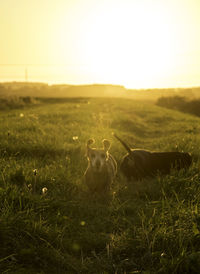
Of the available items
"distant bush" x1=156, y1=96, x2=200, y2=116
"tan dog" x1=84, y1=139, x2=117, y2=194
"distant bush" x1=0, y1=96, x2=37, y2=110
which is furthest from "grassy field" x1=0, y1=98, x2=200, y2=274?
"distant bush" x1=156, y1=96, x2=200, y2=116

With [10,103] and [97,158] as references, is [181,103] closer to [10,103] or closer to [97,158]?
[10,103]

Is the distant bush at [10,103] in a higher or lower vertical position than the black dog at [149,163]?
higher

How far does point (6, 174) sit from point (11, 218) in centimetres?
185

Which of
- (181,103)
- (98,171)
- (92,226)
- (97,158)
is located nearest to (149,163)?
(98,171)

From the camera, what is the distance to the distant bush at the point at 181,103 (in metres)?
30.8

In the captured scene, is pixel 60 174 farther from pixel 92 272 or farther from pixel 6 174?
pixel 92 272

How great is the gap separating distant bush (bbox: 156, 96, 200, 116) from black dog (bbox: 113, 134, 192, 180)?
24.1 meters

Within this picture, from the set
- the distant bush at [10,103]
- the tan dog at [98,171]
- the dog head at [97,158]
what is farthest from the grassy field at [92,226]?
the distant bush at [10,103]

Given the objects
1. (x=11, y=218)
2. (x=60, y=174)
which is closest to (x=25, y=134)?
(x=60, y=174)

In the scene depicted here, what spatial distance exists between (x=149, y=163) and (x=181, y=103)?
27.9 metres

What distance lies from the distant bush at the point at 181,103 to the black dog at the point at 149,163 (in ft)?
79.1

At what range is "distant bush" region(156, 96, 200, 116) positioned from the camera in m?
30.8

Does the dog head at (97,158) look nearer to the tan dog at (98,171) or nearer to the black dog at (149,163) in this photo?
the tan dog at (98,171)

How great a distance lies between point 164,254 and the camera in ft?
10.1
